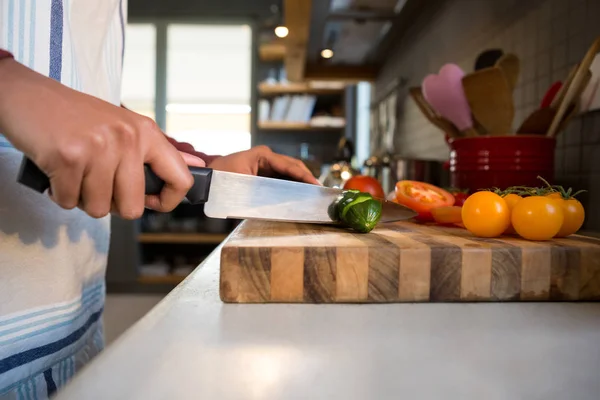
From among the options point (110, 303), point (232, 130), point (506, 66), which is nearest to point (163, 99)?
point (232, 130)

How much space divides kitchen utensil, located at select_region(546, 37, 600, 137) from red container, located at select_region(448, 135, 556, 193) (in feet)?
0.10

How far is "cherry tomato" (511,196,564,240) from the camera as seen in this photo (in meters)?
0.68

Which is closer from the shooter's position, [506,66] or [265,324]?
[265,324]

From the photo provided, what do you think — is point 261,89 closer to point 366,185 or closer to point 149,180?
point 366,185

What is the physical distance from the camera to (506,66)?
3.49 ft

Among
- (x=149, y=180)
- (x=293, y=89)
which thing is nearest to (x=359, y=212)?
(x=149, y=180)

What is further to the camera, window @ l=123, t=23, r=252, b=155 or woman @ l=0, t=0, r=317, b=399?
window @ l=123, t=23, r=252, b=155

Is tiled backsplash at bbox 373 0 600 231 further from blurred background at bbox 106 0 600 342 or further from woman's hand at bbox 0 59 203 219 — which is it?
woman's hand at bbox 0 59 203 219

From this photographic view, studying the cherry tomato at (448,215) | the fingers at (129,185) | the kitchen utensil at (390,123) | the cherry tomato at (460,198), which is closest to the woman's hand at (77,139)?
the fingers at (129,185)

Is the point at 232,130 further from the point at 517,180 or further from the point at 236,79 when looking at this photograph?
the point at 517,180

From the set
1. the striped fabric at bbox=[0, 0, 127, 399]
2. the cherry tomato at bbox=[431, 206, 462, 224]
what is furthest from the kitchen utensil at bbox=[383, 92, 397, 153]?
the striped fabric at bbox=[0, 0, 127, 399]

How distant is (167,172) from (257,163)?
523 millimetres

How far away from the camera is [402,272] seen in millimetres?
574

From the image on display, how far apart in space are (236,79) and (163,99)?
58cm
